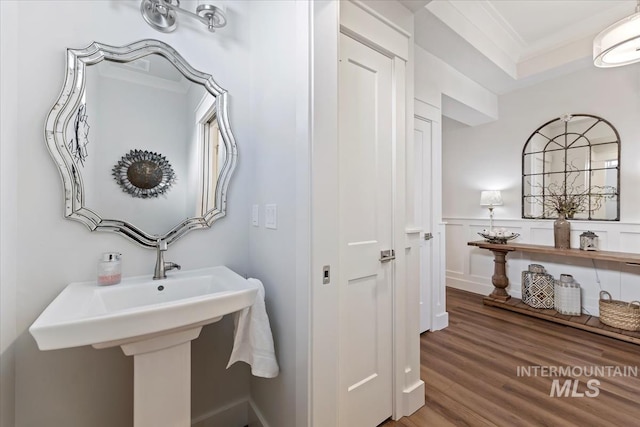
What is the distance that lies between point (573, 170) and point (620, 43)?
1.93 metres

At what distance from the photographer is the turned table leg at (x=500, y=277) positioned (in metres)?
3.47

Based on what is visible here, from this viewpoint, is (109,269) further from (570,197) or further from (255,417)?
(570,197)

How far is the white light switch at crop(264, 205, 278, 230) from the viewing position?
134 cm

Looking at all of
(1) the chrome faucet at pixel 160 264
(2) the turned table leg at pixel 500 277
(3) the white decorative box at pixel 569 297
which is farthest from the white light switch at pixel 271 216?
(3) the white decorative box at pixel 569 297

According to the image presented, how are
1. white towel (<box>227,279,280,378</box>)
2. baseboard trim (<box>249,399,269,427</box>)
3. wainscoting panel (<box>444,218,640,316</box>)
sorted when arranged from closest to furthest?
white towel (<box>227,279,280,378</box>) → baseboard trim (<box>249,399,269,427</box>) → wainscoting panel (<box>444,218,640,316</box>)

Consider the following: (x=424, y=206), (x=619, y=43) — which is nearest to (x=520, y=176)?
(x=424, y=206)

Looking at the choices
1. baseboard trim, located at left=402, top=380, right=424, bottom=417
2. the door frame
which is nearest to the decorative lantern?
baseboard trim, located at left=402, top=380, right=424, bottom=417

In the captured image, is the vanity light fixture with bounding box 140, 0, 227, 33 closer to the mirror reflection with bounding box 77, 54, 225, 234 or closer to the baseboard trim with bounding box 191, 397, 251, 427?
the mirror reflection with bounding box 77, 54, 225, 234

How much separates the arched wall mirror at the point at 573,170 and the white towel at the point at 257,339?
3766 millimetres

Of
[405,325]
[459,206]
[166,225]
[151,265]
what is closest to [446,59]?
[459,206]

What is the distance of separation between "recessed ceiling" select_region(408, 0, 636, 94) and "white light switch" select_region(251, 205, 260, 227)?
1.97 metres

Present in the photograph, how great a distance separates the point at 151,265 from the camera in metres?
1.35

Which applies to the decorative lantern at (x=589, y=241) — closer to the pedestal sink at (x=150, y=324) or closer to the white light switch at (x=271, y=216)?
the white light switch at (x=271, y=216)

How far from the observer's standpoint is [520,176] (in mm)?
3580
